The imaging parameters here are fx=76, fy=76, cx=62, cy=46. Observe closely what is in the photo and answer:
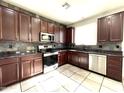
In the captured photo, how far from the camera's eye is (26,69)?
2.58 m

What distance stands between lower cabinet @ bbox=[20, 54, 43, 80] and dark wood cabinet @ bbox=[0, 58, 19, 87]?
179 mm

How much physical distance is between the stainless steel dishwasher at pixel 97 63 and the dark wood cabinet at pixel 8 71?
2.81 meters

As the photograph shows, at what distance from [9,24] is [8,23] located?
0.04 meters

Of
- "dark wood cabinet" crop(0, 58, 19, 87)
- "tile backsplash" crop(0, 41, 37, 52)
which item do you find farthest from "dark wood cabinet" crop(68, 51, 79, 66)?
"dark wood cabinet" crop(0, 58, 19, 87)

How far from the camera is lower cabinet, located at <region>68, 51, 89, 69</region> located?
353cm

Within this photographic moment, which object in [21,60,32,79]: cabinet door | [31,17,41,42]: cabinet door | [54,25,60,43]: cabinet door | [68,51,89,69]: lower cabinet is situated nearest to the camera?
[21,60,32,79]: cabinet door

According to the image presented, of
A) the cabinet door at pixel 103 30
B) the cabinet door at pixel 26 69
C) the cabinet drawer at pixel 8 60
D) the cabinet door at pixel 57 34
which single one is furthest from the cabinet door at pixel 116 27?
the cabinet drawer at pixel 8 60

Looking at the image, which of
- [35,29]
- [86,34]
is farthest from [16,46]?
[86,34]

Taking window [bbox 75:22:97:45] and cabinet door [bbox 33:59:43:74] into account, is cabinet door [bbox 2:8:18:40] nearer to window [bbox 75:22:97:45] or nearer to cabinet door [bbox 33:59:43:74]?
cabinet door [bbox 33:59:43:74]

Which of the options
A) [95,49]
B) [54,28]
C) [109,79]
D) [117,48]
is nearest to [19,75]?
[54,28]

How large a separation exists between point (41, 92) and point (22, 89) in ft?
1.82

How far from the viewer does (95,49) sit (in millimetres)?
3672

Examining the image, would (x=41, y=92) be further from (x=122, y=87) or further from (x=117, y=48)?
(x=117, y=48)

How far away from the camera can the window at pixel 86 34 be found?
3.72 m
